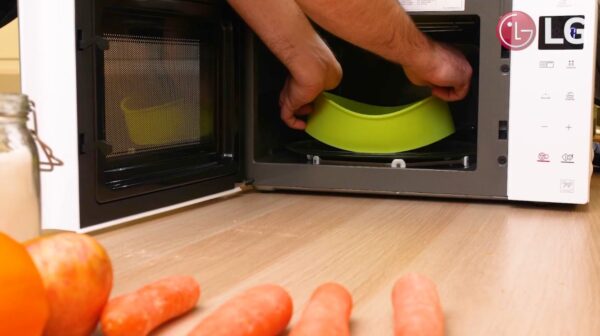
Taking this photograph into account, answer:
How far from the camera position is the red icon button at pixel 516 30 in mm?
1138

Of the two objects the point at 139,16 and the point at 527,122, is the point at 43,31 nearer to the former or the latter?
the point at 139,16

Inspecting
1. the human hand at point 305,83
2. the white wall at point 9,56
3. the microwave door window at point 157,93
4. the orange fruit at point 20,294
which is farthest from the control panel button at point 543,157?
the white wall at point 9,56

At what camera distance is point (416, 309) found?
56 centimetres

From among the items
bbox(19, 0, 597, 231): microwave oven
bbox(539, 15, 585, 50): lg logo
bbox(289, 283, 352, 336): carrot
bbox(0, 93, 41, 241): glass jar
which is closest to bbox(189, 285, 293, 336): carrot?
bbox(289, 283, 352, 336): carrot

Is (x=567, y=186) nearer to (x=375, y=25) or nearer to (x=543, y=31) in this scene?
(x=543, y=31)

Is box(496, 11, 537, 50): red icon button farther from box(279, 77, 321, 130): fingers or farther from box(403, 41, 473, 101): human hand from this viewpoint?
box(279, 77, 321, 130): fingers

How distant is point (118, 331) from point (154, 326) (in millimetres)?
48

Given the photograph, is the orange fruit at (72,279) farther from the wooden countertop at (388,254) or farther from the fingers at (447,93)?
the fingers at (447,93)

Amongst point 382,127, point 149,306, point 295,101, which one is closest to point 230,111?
point 295,101

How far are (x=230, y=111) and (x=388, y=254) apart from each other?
1.59ft

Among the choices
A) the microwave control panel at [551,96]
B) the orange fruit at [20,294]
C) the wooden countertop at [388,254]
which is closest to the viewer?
the orange fruit at [20,294]

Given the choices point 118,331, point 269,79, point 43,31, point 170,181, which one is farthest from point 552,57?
point 118,331

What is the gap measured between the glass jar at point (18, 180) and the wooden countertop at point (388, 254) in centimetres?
10

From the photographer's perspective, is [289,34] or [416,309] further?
[289,34]
